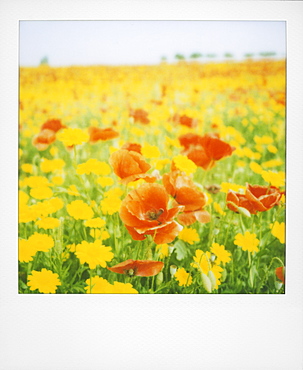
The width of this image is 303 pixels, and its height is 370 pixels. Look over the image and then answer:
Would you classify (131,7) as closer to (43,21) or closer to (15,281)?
(43,21)

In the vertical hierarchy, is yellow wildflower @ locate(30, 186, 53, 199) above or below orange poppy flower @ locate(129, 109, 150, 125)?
below

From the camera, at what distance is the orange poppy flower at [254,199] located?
127 cm

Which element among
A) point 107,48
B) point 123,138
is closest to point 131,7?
point 107,48

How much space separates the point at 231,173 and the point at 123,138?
1.31 ft

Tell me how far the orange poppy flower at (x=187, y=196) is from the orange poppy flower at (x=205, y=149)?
0.26 ft

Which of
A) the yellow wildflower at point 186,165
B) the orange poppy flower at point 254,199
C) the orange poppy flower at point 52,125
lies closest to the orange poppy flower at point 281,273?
the orange poppy flower at point 254,199

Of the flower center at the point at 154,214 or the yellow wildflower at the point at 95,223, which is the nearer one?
the flower center at the point at 154,214

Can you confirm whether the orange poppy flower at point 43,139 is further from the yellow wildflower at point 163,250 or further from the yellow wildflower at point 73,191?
the yellow wildflower at point 163,250

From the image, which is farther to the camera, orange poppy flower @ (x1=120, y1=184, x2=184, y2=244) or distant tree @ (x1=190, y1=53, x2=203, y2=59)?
distant tree @ (x1=190, y1=53, x2=203, y2=59)

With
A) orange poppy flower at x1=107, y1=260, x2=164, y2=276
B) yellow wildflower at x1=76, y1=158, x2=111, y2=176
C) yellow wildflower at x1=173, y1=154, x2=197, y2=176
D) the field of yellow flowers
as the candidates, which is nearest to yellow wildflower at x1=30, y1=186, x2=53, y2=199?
the field of yellow flowers

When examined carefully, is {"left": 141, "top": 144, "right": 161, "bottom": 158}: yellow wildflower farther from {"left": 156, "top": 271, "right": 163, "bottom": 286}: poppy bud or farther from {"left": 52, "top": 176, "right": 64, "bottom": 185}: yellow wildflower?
{"left": 156, "top": 271, "right": 163, "bottom": 286}: poppy bud

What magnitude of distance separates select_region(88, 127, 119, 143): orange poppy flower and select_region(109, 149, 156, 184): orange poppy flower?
0.08 metres

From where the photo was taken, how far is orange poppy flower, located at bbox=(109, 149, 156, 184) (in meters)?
1.23

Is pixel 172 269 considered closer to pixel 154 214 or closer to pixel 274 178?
pixel 154 214
